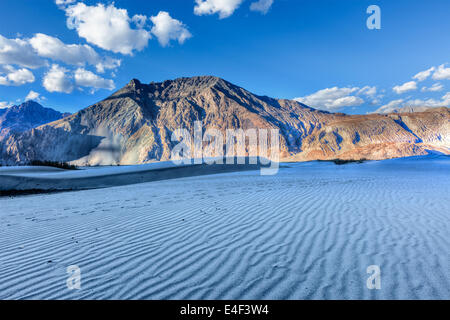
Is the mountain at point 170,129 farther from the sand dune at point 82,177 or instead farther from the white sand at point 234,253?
the white sand at point 234,253

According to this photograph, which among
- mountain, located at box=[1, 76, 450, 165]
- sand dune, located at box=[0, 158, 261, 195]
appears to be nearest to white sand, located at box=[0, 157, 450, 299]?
sand dune, located at box=[0, 158, 261, 195]

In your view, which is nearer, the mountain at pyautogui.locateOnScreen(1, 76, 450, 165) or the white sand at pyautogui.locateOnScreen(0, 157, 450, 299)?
the white sand at pyautogui.locateOnScreen(0, 157, 450, 299)

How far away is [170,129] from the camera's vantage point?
100625mm

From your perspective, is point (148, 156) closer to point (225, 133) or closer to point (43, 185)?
point (225, 133)

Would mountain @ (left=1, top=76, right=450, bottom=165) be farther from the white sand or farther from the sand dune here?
the white sand

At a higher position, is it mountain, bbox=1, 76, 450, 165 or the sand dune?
mountain, bbox=1, 76, 450, 165

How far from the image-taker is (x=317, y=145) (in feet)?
273

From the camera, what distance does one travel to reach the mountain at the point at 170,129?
83.9m

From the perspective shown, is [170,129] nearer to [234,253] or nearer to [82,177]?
[82,177]

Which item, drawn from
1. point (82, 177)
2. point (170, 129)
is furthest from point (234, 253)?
point (170, 129)

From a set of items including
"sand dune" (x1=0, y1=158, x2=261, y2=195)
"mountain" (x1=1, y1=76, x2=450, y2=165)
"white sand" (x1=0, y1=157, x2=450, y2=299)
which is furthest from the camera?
"mountain" (x1=1, y1=76, x2=450, y2=165)

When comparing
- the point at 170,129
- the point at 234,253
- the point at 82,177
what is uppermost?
the point at 170,129

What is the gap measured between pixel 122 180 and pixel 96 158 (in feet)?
294

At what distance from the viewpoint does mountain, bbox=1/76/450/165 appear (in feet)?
275
